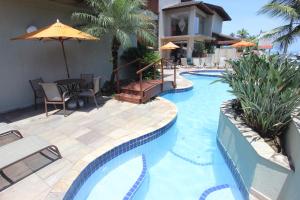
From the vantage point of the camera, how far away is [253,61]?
5.30 meters

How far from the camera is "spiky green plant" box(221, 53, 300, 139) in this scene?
153 inches

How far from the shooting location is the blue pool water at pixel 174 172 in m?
3.81

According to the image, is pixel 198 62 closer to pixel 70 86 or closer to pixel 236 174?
pixel 70 86

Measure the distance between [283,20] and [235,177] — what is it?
9853 millimetres

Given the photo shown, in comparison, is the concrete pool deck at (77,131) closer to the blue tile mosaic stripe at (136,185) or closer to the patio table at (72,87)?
the patio table at (72,87)

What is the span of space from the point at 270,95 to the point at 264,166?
1438mm

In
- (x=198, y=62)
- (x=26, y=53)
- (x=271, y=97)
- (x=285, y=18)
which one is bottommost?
(x=198, y=62)

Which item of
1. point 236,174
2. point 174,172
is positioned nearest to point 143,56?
point 174,172

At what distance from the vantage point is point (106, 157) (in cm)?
435

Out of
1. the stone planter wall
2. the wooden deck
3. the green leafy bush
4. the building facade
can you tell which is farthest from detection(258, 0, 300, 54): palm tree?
the building facade

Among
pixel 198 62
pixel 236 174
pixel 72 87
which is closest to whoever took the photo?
pixel 236 174

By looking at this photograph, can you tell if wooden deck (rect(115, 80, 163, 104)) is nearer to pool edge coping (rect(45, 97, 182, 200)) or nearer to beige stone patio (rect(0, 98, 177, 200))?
beige stone patio (rect(0, 98, 177, 200))

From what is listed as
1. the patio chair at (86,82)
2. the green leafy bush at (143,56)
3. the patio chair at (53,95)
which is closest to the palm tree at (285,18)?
the green leafy bush at (143,56)

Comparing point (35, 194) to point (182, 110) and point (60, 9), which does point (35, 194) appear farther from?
point (60, 9)
